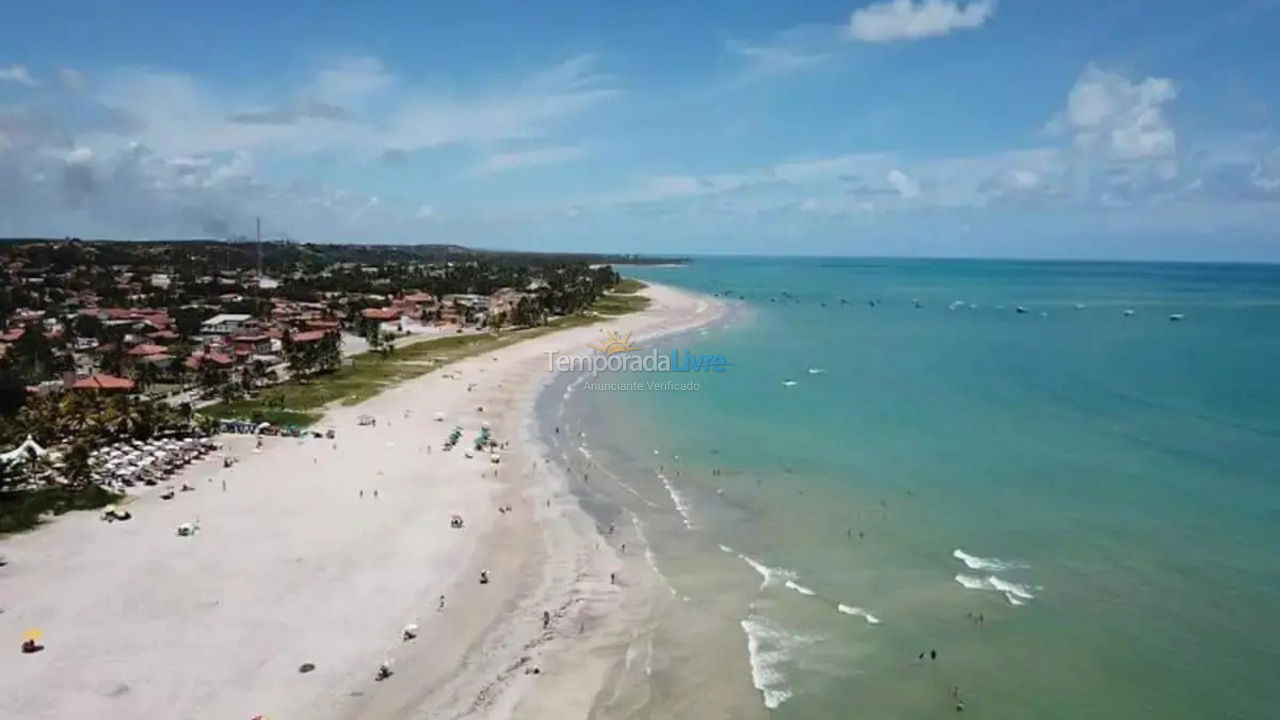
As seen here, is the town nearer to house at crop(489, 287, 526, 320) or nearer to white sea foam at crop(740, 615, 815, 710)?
house at crop(489, 287, 526, 320)

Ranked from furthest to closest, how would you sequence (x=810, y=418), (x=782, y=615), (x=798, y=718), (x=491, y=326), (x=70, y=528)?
(x=491, y=326), (x=810, y=418), (x=70, y=528), (x=782, y=615), (x=798, y=718)

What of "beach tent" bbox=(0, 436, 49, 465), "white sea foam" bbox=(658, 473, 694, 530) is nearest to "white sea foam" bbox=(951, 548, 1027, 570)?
"white sea foam" bbox=(658, 473, 694, 530)

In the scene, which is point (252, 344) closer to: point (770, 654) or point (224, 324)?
point (224, 324)

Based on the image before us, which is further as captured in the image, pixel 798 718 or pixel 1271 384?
pixel 1271 384

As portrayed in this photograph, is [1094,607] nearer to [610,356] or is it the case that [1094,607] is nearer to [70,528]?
[70,528]

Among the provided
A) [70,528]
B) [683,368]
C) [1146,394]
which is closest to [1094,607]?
[70,528]

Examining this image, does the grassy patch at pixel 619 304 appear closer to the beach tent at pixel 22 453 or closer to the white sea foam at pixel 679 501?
the white sea foam at pixel 679 501

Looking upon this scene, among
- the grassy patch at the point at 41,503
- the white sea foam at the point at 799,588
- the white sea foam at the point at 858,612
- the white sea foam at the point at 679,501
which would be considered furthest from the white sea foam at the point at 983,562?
the grassy patch at the point at 41,503
